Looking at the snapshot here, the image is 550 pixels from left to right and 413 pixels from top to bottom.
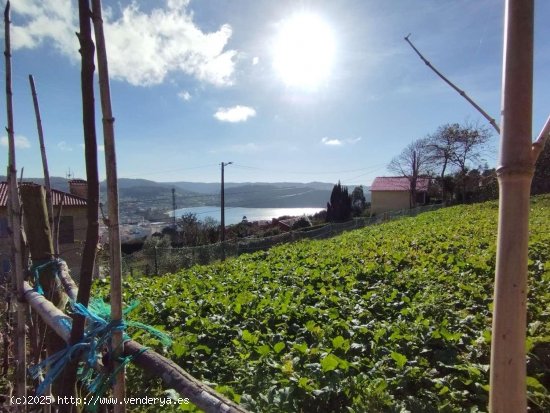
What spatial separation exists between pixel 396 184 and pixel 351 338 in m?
59.2

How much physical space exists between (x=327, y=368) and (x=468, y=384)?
1.16m

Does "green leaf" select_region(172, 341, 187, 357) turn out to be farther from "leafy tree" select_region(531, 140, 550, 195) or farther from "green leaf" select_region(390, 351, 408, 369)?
"leafy tree" select_region(531, 140, 550, 195)

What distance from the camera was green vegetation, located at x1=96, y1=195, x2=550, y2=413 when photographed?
3.03 meters

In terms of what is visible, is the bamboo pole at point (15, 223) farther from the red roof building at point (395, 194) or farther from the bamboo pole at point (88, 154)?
the red roof building at point (395, 194)

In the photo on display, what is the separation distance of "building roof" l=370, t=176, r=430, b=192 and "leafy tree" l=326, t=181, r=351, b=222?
28.1 feet

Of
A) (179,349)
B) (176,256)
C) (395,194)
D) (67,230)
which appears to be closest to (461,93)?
(179,349)

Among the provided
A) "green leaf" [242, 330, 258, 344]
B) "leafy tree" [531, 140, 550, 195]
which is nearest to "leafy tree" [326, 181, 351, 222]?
"leafy tree" [531, 140, 550, 195]

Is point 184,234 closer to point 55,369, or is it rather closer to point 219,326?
point 219,326

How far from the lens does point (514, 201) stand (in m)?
0.63

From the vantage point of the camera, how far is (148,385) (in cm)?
365

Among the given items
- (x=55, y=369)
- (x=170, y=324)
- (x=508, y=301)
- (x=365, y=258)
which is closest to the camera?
(x=508, y=301)

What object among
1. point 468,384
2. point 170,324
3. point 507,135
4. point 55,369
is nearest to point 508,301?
point 507,135

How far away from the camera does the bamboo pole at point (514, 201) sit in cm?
61

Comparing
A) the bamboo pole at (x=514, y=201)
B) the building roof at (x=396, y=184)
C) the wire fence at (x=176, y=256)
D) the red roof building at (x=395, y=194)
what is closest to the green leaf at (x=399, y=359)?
the bamboo pole at (x=514, y=201)
